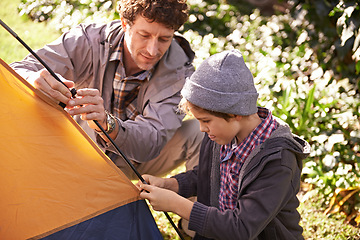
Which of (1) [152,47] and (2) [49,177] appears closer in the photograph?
(2) [49,177]

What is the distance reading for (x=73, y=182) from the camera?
1.84m

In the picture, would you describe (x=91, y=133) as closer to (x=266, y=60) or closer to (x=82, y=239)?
(x=82, y=239)

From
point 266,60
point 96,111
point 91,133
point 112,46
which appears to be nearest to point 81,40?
point 112,46

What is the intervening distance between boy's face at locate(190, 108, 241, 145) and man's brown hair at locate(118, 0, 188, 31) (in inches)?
24.8

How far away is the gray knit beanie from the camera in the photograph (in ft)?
5.63

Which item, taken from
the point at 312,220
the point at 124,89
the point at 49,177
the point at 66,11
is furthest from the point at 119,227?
the point at 66,11

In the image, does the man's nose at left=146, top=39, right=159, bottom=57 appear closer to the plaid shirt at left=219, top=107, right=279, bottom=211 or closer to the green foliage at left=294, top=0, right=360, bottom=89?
the plaid shirt at left=219, top=107, right=279, bottom=211

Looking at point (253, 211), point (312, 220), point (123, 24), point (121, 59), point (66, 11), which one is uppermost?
point (123, 24)

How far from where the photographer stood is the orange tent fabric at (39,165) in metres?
1.76

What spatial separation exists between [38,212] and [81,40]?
1004 millimetres

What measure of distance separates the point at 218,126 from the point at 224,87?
0.55ft

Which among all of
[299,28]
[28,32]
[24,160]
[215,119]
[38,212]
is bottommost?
[299,28]

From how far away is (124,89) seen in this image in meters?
2.48

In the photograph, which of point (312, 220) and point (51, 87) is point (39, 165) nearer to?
point (51, 87)
